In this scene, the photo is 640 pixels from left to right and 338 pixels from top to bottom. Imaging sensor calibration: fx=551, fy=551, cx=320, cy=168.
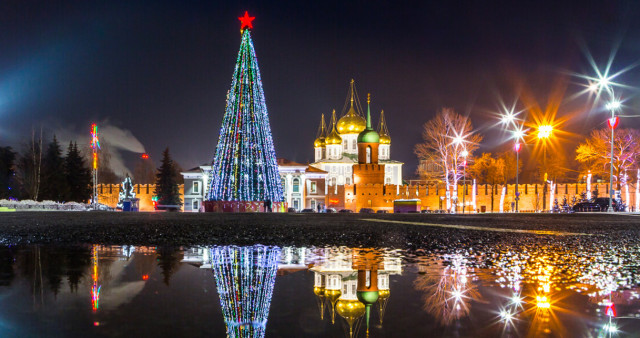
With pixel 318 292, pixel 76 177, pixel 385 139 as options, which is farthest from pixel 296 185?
pixel 318 292

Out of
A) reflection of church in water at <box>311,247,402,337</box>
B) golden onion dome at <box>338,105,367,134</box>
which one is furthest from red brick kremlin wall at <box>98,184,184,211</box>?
reflection of church in water at <box>311,247,402,337</box>

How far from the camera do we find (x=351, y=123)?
81.4 m

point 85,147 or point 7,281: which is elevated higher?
point 85,147

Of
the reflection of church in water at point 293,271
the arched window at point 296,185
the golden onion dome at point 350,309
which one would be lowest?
the reflection of church in water at point 293,271

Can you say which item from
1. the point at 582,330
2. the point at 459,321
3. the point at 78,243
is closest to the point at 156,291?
the point at 459,321

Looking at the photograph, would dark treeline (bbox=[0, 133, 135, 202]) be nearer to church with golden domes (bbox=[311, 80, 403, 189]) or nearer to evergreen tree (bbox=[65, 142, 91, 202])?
evergreen tree (bbox=[65, 142, 91, 202])

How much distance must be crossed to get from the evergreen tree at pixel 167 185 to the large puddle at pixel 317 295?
2316 inches

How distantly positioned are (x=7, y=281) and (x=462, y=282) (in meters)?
4.40

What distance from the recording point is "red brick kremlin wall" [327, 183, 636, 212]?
61812mm

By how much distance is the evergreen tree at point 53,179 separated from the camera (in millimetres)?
50438

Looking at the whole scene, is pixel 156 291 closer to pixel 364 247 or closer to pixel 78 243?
pixel 364 247

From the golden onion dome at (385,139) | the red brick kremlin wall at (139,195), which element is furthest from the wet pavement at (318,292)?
the golden onion dome at (385,139)

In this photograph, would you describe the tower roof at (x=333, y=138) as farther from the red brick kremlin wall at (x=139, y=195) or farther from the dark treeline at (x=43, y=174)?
the dark treeline at (x=43, y=174)

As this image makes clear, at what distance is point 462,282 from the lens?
5.42 m
